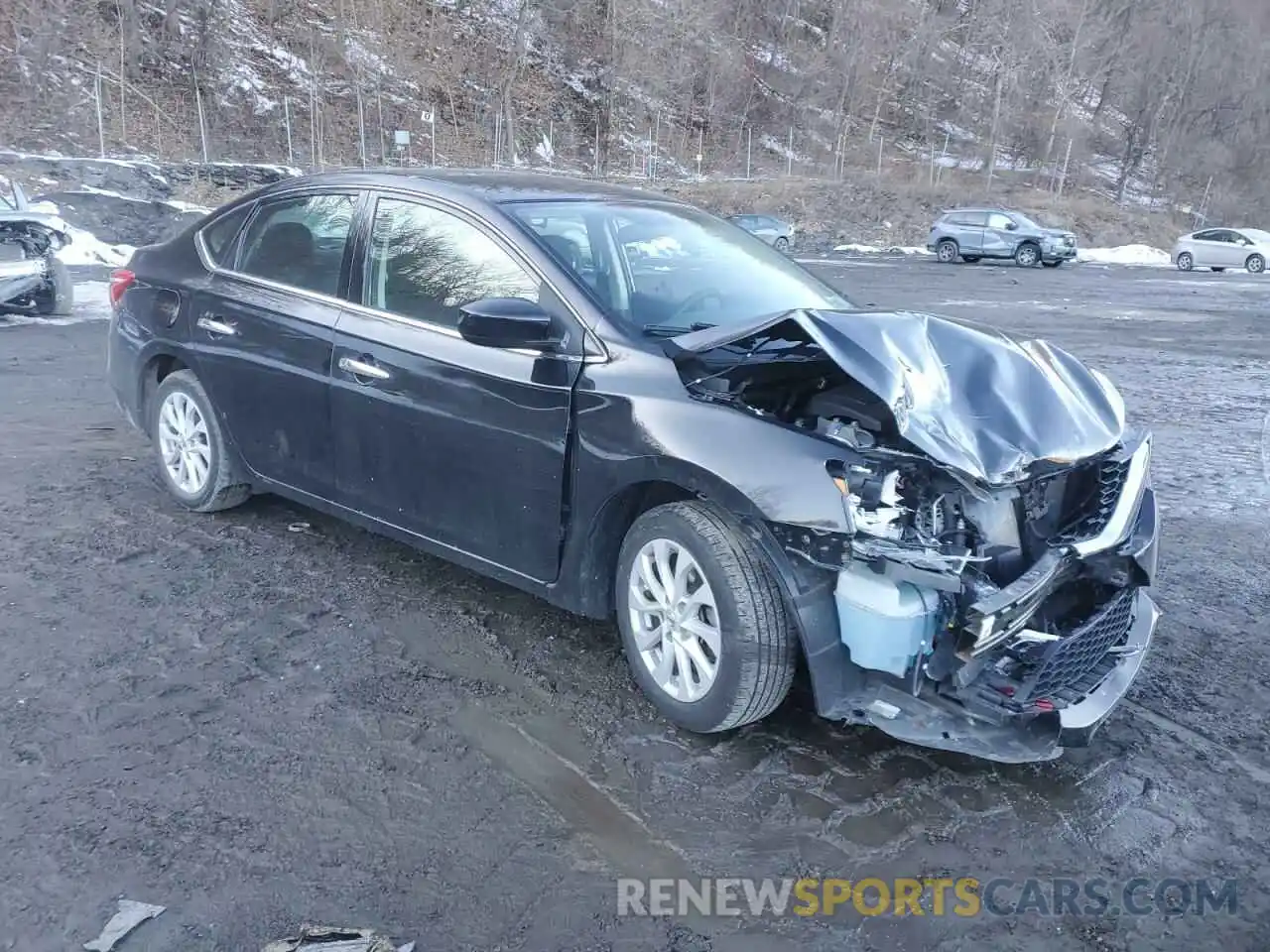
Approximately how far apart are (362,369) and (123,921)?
2202 mm

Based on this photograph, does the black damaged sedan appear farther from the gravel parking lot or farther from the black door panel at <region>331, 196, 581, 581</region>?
the gravel parking lot

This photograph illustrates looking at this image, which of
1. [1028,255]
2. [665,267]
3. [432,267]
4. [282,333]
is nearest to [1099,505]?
[665,267]

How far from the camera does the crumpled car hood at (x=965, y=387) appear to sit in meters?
3.03

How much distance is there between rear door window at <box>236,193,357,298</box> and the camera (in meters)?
4.40

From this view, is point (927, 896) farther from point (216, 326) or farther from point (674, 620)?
point (216, 326)

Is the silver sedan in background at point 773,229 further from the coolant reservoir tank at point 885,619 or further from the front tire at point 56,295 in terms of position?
the coolant reservoir tank at point 885,619

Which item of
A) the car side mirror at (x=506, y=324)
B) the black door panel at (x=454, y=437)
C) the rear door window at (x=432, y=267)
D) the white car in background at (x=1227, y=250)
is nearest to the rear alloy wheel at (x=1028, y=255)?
the white car in background at (x=1227, y=250)

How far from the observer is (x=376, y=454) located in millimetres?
4133

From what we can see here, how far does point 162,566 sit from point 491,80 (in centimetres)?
4220

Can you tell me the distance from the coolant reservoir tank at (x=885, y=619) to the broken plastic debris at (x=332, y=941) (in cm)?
142

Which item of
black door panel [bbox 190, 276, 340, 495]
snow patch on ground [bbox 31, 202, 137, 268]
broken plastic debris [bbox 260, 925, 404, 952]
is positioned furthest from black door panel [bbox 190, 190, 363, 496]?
snow patch on ground [bbox 31, 202, 137, 268]

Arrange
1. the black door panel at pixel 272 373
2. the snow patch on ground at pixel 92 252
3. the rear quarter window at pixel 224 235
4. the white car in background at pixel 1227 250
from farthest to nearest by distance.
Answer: the white car in background at pixel 1227 250, the snow patch on ground at pixel 92 252, the rear quarter window at pixel 224 235, the black door panel at pixel 272 373

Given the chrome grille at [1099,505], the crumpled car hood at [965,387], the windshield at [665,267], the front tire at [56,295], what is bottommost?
the front tire at [56,295]

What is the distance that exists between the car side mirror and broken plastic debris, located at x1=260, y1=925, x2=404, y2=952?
1847 mm
